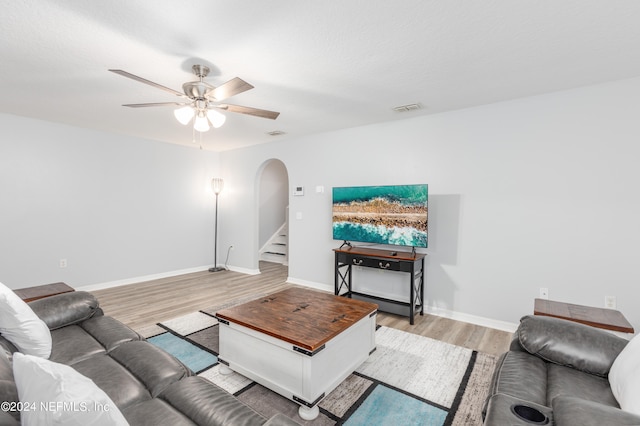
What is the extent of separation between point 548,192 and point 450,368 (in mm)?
1997

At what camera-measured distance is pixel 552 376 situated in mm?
1511

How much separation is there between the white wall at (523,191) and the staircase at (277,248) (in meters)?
3.12

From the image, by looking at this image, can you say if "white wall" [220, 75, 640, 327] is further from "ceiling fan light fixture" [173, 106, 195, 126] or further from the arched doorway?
the arched doorway

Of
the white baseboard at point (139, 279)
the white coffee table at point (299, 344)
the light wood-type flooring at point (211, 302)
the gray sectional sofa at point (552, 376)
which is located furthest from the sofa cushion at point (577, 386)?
the white baseboard at point (139, 279)

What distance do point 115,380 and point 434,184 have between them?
11.3 feet

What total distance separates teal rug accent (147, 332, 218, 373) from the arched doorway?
384 centimetres

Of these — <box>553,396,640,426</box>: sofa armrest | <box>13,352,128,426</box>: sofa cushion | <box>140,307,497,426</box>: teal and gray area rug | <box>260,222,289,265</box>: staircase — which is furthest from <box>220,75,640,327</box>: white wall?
<box>13,352,128,426</box>: sofa cushion

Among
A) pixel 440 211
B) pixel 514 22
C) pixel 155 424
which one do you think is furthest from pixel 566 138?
pixel 155 424

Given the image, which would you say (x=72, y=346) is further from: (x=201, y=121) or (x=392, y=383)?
(x=392, y=383)

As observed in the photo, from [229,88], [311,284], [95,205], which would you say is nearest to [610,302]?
[311,284]

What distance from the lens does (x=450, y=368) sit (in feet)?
7.84

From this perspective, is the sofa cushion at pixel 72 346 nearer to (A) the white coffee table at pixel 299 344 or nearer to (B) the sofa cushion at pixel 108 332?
(B) the sofa cushion at pixel 108 332

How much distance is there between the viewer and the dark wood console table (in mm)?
3363

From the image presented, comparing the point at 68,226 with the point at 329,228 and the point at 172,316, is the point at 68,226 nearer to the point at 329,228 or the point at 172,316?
the point at 172,316
